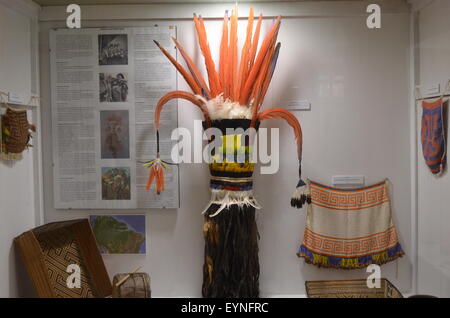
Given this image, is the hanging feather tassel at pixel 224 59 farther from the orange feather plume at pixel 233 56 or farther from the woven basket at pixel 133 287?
the woven basket at pixel 133 287

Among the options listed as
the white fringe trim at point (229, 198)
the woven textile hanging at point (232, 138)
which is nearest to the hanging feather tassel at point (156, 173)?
the woven textile hanging at point (232, 138)

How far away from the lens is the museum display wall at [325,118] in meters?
1.41

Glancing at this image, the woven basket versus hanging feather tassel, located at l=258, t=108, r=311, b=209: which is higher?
hanging feather tassel, located at l=258, t=108, r=311, b=209

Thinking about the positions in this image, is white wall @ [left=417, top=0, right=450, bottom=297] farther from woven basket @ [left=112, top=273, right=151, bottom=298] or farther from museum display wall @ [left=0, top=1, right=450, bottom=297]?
woven basket @ [left=112, top=273, right=151, bottom=298]

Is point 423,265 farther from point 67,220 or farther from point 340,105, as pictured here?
point 67,220

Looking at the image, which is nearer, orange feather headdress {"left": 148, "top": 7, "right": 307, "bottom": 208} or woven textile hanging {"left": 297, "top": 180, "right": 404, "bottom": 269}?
orange feather headdress {"left": 148, "top": 7, "right": 307, "bottom": 208}

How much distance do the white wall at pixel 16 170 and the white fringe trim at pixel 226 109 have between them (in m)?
0.68

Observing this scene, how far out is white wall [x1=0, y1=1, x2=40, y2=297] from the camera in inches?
52.2

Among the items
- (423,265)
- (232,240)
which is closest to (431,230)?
(423,265)

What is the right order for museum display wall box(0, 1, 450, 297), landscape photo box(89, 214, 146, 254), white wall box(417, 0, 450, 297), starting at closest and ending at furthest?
1. white wall box(417, 0, 450, 297)
2. museum display wall box(0, 1, 450, 297)
3. landscape photo box(89, 214, 146, 254)

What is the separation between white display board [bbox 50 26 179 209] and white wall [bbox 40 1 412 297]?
4 centimetres

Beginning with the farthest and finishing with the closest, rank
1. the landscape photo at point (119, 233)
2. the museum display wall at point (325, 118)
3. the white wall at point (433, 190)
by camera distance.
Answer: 1. the landscape photo at point (119, 233)
2. the museum display wall at point (325, 118)
3. the white wall at point (433, 190)

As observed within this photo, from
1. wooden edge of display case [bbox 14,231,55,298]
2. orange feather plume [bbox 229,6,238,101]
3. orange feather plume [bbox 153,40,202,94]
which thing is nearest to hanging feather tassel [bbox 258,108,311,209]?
orange feather plume [bbox 229,6,238,101]

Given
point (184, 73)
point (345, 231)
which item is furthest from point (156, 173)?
point (345, 231)
